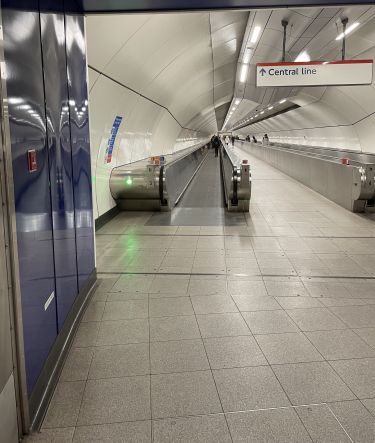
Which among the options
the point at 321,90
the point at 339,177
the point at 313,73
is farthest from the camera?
the point at 321,90

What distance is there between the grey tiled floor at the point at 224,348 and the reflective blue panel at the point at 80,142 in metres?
0.53

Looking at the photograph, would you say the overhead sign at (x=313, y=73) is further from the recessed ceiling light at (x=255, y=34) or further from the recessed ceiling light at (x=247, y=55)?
the recessed ceiling light at (x=247, y=55)

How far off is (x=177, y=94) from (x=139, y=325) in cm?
1174

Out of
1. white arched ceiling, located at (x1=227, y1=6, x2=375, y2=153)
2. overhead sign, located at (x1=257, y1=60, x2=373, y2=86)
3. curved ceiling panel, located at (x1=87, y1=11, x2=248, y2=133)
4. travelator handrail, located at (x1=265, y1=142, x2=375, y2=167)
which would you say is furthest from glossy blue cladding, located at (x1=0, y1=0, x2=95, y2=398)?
travelator handrail, located at (x1=265, y1=142, x2=375, y2=167)

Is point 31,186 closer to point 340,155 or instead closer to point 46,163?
point 46,163

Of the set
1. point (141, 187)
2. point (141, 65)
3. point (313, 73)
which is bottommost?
point (141, 187)

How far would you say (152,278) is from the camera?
535cm

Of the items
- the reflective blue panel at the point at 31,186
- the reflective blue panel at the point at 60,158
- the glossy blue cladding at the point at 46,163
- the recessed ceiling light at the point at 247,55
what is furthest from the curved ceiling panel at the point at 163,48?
the reflective blue panel at the point at 31,186

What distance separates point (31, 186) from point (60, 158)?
943 millimetres

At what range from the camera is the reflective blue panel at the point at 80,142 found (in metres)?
4.17

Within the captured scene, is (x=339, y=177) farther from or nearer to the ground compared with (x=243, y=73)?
nearer to the ground

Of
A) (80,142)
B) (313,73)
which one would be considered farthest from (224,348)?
(313,73)

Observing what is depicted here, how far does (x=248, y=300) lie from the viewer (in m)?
4.62

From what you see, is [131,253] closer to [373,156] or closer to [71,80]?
[71,80]
